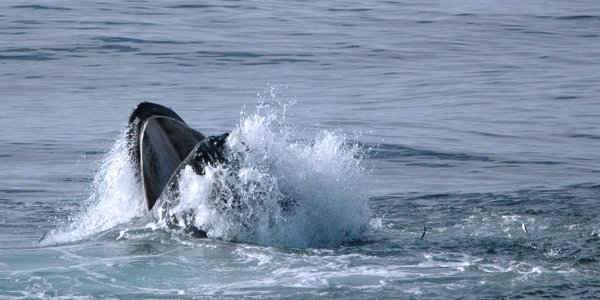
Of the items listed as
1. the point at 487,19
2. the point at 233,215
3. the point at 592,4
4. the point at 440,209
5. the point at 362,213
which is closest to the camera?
the point at 233,215

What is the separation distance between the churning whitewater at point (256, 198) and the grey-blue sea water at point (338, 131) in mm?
61

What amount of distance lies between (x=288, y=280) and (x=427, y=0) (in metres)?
32.4

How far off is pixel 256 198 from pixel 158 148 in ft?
3.62

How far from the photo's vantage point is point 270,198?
10.9m

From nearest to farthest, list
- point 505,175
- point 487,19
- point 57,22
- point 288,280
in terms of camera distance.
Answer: point 288,280, point 505,175, point 57,22, point 487,19

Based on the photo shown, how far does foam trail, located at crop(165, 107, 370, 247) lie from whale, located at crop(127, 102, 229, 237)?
173 mm

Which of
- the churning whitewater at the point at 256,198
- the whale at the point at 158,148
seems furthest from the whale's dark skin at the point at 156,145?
the churning whitewater at the point at 256,198

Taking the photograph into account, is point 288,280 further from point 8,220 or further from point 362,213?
point 8,220

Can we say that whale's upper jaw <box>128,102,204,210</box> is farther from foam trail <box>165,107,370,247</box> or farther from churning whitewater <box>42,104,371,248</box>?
foam trail <box>165,107,370,247</box>

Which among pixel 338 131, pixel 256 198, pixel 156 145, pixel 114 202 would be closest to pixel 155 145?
pixel 156 145

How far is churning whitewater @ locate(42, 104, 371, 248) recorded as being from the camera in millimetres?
10703

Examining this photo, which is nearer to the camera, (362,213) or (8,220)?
(362,213)

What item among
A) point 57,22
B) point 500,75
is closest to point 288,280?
point 500,75

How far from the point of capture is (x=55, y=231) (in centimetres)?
1247
